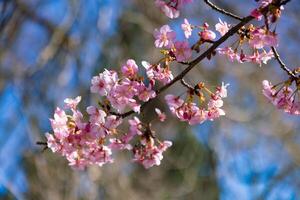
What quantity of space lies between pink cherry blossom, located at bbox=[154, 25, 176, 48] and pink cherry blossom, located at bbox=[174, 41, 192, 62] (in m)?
0.04

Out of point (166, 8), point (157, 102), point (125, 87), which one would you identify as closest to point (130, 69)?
point (125, 87)

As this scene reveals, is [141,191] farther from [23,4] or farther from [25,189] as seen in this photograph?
[23,4]

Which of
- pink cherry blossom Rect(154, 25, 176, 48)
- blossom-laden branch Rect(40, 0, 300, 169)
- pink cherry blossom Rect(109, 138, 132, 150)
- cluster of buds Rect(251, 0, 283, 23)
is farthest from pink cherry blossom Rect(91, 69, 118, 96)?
cluster of buds Rect(251, 0, 283, 23)

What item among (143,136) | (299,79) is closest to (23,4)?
(143,136)

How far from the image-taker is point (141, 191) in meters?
6.23

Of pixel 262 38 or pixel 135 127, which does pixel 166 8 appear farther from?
pixel 135 127

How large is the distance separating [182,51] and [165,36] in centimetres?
8

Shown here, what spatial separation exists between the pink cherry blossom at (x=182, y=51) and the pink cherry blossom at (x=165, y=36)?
4 centimetres

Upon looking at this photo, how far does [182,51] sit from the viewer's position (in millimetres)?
1091

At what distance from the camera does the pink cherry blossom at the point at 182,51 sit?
3.56 feet

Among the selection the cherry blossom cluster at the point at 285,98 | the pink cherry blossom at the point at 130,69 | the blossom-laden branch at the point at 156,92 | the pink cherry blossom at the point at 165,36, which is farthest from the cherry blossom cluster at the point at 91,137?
the cherry blossom cluster at the point at 285,98

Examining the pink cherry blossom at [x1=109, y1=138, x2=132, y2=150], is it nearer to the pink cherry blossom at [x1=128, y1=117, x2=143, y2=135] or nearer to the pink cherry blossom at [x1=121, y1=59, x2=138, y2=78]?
the pink cherry blossom at [x1=128, y1=117, x2=143, y2=135]

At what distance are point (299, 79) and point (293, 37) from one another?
17.1ft

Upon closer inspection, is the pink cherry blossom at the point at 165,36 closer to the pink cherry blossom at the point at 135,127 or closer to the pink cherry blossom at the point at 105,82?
the pink cherry blossom at the point at 105,82
